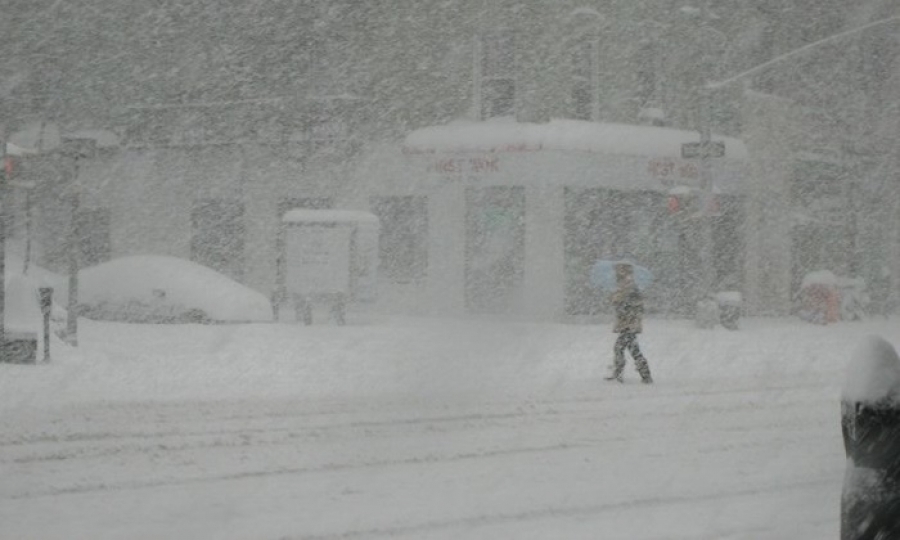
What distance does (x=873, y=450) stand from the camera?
281 centimetres

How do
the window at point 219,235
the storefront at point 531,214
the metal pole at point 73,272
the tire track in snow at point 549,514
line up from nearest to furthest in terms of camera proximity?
the tire track in snow at point 549,514
the metal pole at point 73,272
the storefront at point 531,214
the window at point 219,235

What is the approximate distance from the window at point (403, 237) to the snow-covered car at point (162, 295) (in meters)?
5.35

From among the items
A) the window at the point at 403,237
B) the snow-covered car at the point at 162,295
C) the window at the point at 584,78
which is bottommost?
the snow-covered car at the point at 162,295

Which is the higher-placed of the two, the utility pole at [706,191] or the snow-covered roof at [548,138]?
the snow-covered roof at [548,138]

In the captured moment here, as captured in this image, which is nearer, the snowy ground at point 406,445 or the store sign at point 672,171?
the snowy ground at point 406,445

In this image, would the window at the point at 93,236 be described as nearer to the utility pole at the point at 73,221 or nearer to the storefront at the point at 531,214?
the storefront at the point at 531,214

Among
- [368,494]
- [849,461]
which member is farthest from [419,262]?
[849,461]

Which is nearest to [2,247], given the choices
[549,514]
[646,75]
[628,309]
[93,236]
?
[628,309]

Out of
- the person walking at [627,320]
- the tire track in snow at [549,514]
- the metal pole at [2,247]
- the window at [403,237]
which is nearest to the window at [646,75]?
the window at [403,237]

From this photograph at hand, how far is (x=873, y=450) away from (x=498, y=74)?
24.4 metres

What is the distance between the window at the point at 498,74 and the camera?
26.6 metres

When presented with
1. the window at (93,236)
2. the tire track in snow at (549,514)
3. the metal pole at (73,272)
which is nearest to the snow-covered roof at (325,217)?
the metal pole at (73,272)

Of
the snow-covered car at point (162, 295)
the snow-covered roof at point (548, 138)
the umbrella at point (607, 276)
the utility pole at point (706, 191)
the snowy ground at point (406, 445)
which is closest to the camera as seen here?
the snowy ground at point (406, 445)

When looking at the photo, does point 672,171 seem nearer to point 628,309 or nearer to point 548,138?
point 548,138
